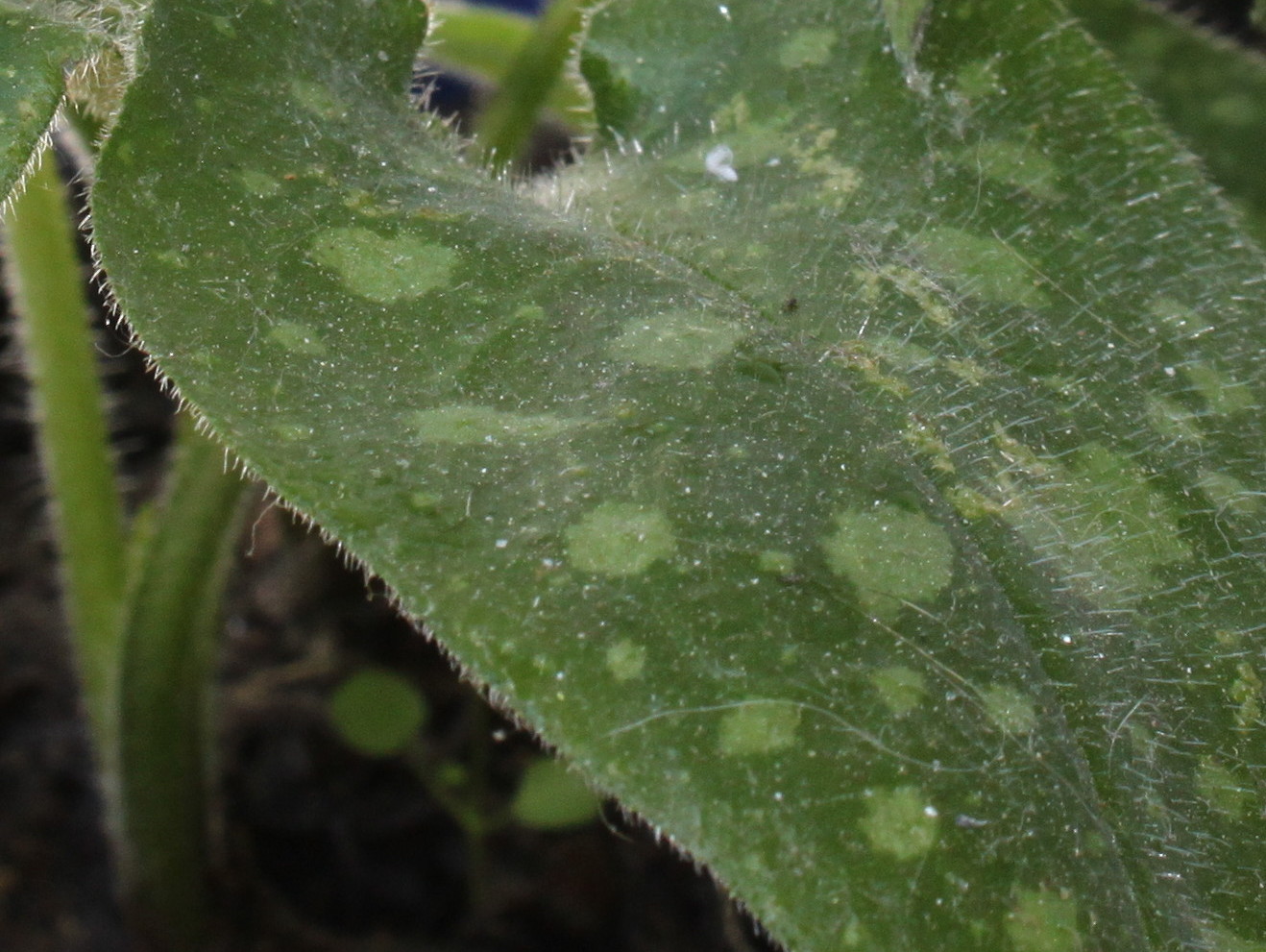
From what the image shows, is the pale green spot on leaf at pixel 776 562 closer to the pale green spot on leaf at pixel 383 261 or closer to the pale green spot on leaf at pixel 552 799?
the pale green spot on leaf at pixel 383 261

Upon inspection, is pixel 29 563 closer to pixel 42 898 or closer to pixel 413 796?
pixel 42 898

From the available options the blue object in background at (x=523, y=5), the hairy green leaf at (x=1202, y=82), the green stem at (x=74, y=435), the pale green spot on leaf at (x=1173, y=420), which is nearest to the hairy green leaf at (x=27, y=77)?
the green stem at (x=74, y=435)

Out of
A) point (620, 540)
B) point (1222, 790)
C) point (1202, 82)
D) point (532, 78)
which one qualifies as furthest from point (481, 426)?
point (1202, 82)

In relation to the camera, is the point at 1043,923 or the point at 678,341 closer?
the point at 1043,923

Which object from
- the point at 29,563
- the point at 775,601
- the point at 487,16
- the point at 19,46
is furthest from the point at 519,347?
the point at 29,563

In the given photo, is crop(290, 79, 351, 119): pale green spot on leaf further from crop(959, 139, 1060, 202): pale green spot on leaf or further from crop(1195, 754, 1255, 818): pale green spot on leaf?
crop(1195, 754, 1255, 818): pale green spot on leaf

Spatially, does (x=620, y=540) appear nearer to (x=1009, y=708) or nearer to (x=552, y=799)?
(x=1009, y=708)
